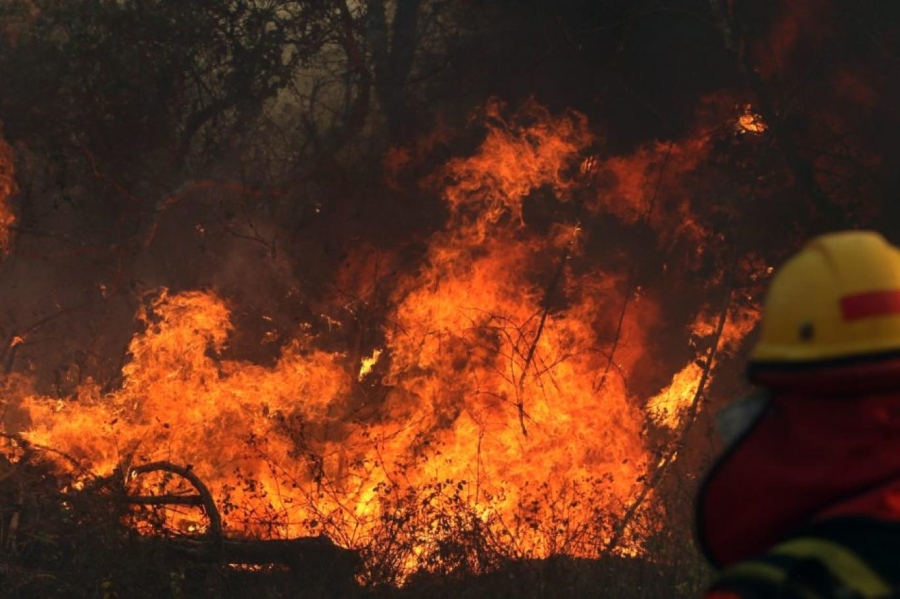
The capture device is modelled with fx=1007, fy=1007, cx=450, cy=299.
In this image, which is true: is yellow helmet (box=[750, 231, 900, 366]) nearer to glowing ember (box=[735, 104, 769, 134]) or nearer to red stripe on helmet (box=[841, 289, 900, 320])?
red stripe on helmet (box=[841, 289, 900, 320])

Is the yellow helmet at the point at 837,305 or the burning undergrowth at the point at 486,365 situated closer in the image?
the yellow helmet at the point at 837,305

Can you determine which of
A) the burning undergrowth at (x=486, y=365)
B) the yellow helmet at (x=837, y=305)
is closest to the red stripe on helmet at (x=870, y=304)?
the yellow helmet at (x=837, y=305)

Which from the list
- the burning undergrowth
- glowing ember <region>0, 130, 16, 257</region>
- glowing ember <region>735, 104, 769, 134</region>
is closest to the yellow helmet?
the burning undergrowth

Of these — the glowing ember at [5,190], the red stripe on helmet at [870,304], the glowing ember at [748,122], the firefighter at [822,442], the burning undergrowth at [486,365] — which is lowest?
the firefighter at [822,442]

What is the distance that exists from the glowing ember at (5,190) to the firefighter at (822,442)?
33.3 feet

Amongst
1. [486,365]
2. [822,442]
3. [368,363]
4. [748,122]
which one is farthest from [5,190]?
[822,442]

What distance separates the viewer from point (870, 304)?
63.9 inches

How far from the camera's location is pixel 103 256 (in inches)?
470

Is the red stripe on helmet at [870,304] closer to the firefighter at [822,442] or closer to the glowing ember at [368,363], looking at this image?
the firefighter at [822,442]

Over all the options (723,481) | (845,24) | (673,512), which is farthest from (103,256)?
(723,481)

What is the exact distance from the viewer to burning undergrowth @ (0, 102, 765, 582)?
33.3 feet

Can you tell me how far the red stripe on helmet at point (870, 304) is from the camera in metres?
1.62

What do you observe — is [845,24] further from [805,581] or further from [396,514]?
[805,581]

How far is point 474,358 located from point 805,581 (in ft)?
31.8
